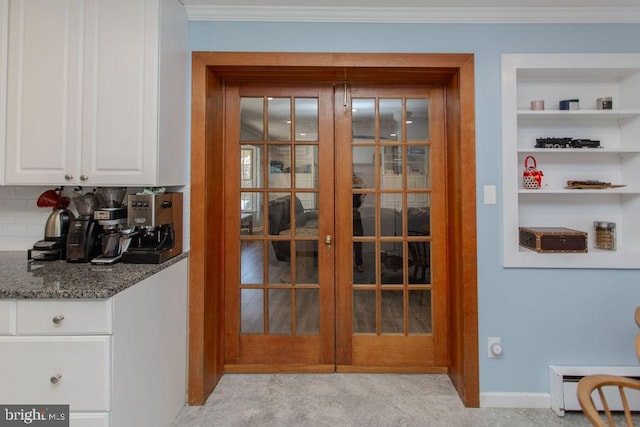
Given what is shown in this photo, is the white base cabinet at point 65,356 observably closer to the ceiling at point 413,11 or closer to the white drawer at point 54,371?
the white drawer at point 54,371

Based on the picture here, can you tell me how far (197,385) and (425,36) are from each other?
2.68 m

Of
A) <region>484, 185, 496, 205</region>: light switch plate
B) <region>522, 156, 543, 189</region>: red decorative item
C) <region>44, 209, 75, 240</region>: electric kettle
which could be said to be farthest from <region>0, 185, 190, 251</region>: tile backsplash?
<region>522, 156, 543, 189</region>: red decorative item

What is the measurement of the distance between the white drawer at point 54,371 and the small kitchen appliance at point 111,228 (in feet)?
1.60

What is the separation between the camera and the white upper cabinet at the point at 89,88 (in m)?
1.82

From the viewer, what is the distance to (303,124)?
8.09 feet

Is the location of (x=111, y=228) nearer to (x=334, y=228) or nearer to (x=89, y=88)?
(x=89, y=88)

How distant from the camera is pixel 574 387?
2.00 meters

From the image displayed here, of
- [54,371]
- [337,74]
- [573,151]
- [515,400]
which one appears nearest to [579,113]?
[573,151]

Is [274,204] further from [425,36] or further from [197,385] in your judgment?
[425,36]

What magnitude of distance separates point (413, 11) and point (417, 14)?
0.11 feet

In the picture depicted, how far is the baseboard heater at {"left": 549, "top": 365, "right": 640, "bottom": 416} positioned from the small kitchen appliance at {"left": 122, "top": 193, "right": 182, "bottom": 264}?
2.48 m

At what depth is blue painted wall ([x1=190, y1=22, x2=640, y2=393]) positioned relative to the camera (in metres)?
2.11

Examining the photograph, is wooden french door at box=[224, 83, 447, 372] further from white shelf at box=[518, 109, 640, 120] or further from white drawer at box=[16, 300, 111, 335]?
white drawer at box=[16, 300, 111, 335]

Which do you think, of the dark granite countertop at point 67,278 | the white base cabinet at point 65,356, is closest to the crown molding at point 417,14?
the dark granite countertop at point 67,278
